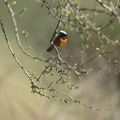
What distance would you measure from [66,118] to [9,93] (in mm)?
1174

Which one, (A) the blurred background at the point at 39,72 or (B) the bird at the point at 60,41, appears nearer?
(B) the bird at the point at 60,41

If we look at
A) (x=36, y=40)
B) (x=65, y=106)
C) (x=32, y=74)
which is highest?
(x=36, y=40)

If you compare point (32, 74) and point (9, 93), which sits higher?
point (9, 93)

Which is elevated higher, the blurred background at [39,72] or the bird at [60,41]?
the blurred background at [39,72]

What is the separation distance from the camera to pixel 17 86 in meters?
10.0

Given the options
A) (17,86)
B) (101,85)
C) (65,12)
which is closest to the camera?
(65,12)

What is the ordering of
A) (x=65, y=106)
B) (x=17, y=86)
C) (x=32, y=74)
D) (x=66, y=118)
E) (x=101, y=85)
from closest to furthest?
(x=32, y=74)
(x=65, y=106)
(x=66, y=118)
(x=101, y=85)
(x=17, y=86)

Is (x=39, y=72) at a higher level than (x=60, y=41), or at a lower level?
higher

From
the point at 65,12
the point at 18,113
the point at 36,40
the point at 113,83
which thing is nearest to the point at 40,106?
the point at 18,113

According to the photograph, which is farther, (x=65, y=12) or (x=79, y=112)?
(x=79, y=112)

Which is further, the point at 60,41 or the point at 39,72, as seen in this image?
the point at 39,72

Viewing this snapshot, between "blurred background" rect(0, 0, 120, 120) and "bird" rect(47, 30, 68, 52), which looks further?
"blurred background" rect(0, 0, 120, 120)

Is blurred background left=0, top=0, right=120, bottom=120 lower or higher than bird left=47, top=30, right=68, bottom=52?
higher

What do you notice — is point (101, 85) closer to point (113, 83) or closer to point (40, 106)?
point (113, 83)
